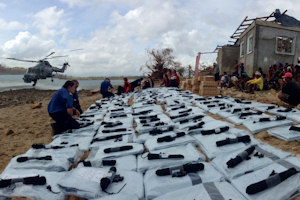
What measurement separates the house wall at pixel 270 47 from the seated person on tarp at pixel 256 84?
2845mm

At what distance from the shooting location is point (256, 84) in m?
9.74

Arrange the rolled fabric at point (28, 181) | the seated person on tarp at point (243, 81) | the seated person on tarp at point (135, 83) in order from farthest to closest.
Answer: the seated person on tarp at point (135, 83) < the seated person on tarp at point (243, 81) < the rolled fabric at point (28, 181)

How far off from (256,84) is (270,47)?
12.8 feet

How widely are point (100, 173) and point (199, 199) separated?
45.6 inches

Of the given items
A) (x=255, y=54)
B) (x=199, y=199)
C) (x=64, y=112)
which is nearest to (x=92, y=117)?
(x=64, y=112)

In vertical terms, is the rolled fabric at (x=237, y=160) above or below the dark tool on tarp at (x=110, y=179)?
above

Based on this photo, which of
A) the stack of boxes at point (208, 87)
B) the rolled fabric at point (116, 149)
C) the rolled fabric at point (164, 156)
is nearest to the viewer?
the rolled fabric at point (164, 156)

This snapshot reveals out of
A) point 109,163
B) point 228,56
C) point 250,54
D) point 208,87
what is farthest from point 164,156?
point 228,56

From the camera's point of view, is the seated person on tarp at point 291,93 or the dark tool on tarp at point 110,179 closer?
the dark tool on tarp at point 110,179

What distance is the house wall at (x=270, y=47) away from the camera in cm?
1173

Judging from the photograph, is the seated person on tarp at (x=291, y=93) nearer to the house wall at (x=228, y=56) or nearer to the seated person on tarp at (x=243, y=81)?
the seated person on tarp at (x=243, y=81)

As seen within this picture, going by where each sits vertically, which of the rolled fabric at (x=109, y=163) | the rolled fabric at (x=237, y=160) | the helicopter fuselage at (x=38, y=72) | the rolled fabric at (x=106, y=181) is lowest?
the rolled fabric at (x=109, y=163)

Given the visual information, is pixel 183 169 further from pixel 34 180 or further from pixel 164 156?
pixel 34 180

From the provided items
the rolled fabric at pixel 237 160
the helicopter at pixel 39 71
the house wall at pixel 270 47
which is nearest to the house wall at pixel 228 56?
the house wall at pixel 270 47
